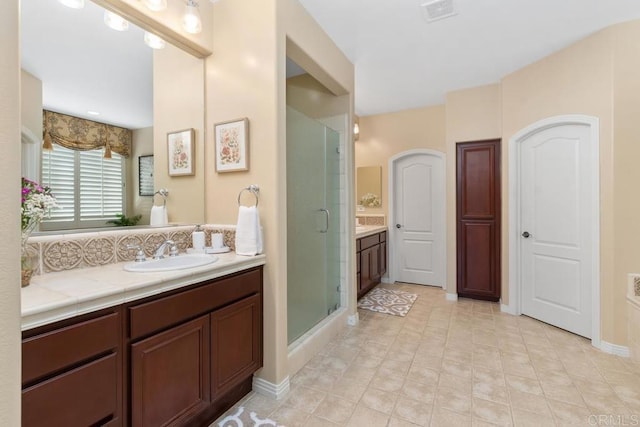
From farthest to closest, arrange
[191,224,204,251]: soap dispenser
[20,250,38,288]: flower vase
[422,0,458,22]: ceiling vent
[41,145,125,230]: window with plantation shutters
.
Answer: [422,0,458,22]: ceiling vent < [191,224,204,251]: soap dispenser < [41,145,125,230]: window with plantation shutters < [20,250,38,288]: flower vase

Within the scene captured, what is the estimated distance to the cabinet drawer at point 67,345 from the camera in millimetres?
947

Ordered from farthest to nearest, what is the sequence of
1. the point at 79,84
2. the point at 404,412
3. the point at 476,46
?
the point at 476,46 < the point at 404,412 < the point at 79,84

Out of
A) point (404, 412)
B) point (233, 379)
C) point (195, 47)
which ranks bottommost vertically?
point (404, 412)

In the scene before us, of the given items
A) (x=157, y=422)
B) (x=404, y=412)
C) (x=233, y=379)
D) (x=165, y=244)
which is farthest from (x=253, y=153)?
(x=404, y=412)

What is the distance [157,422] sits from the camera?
1323 millimetres

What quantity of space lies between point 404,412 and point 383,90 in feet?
11.2

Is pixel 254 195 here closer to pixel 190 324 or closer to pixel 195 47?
pixel 190 324

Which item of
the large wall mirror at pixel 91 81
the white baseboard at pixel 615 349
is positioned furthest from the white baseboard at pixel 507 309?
the large wall mirror at pixel 91 81

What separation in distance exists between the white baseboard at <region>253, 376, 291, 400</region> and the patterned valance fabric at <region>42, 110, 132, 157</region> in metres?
1.67

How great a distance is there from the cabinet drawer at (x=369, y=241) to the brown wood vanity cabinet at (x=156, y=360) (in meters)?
2.01

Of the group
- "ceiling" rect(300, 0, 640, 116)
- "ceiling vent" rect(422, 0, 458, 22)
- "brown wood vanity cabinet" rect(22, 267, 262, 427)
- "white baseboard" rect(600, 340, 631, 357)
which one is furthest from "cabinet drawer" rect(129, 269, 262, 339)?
"white baseboard" rect(600, 340, 631, 357)

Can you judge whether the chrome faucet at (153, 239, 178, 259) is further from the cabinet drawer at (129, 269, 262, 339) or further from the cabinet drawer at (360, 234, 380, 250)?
the cabinet drawer at (360, 234, 380, 250)

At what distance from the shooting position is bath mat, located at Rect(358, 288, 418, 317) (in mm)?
3448

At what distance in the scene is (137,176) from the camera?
1873mm
